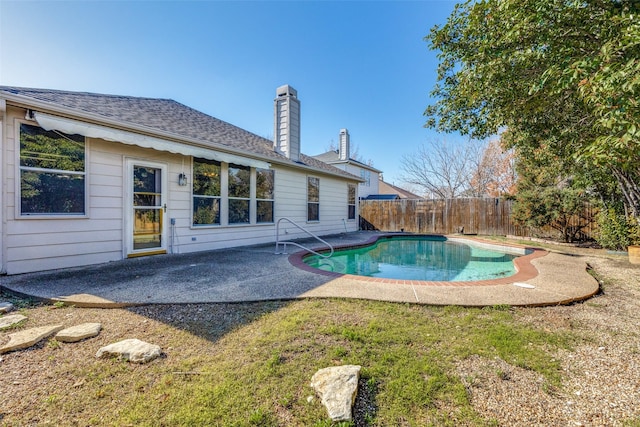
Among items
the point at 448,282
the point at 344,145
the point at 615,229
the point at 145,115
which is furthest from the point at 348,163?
the point at 448,282

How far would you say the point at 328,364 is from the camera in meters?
2.31

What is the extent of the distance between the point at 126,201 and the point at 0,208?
182 cm

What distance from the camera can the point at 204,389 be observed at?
6.55 ft

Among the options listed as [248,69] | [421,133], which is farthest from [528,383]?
[421,133]

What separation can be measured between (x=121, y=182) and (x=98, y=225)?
978 mm

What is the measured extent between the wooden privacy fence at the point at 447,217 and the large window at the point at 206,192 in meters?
10.5

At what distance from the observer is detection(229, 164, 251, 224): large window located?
27.5 feet

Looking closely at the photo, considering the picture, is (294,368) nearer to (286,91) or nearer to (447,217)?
(286,91)

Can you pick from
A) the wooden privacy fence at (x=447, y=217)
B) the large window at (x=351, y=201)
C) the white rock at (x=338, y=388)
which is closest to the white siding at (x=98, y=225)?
the white rock at (x=338, y=388)

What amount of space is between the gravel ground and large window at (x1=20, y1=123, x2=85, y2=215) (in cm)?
257

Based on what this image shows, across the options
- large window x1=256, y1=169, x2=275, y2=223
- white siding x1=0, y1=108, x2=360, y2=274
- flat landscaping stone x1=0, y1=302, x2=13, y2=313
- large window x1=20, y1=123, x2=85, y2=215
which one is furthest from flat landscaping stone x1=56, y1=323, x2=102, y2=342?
large window x1=256, y1=169, x2=275, y2=223

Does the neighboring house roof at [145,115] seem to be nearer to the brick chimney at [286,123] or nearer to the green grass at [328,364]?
the brick chimney at [286,123]

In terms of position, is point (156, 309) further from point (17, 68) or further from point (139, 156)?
point (17, 68)

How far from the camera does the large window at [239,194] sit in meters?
8.38
